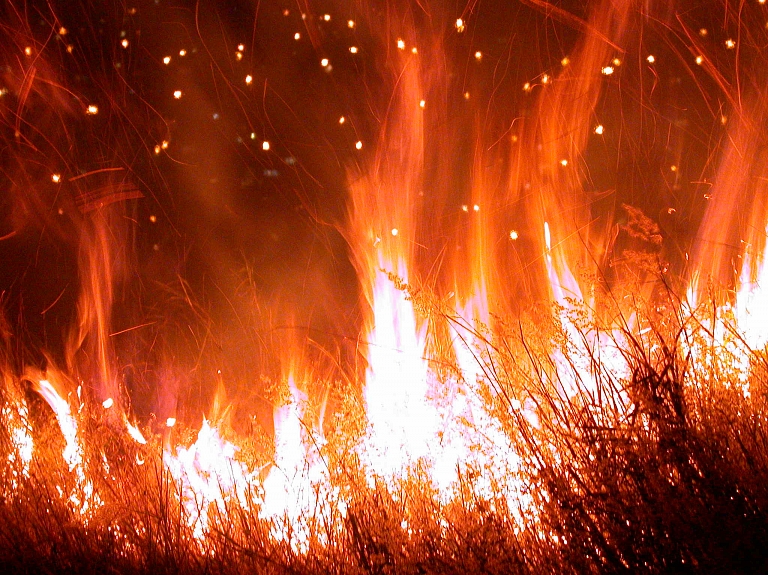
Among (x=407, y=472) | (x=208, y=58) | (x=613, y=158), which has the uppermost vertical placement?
(x=208, y=58)

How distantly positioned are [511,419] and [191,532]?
107 cm

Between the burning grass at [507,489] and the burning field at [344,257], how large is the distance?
0.01 meters

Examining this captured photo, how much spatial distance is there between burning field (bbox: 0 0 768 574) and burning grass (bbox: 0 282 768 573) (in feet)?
0.05

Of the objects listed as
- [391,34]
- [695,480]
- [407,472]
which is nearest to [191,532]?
[407,472]

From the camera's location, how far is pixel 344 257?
4.41m

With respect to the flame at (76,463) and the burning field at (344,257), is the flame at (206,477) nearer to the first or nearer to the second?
the burning field at (344,257)

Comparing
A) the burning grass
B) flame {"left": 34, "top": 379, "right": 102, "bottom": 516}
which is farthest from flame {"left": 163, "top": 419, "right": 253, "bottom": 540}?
flame {"left": 34, "top": 379, "right": 102, "bottom": 516}

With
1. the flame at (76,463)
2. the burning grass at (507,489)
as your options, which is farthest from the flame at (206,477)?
the flame at (76,463)

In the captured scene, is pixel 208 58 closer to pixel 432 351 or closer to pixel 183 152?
pixel 183 152

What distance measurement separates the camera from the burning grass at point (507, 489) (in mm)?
1721

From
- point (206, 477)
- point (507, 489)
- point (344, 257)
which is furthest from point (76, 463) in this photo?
point (344, 257)

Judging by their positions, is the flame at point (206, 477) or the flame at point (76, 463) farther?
the flame at point (76, 463)

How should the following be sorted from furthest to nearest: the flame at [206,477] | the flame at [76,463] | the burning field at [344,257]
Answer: the flame at [76,463]
the flame at [206,477]
the burning field at [344,257]

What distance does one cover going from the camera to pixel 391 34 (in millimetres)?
3959
